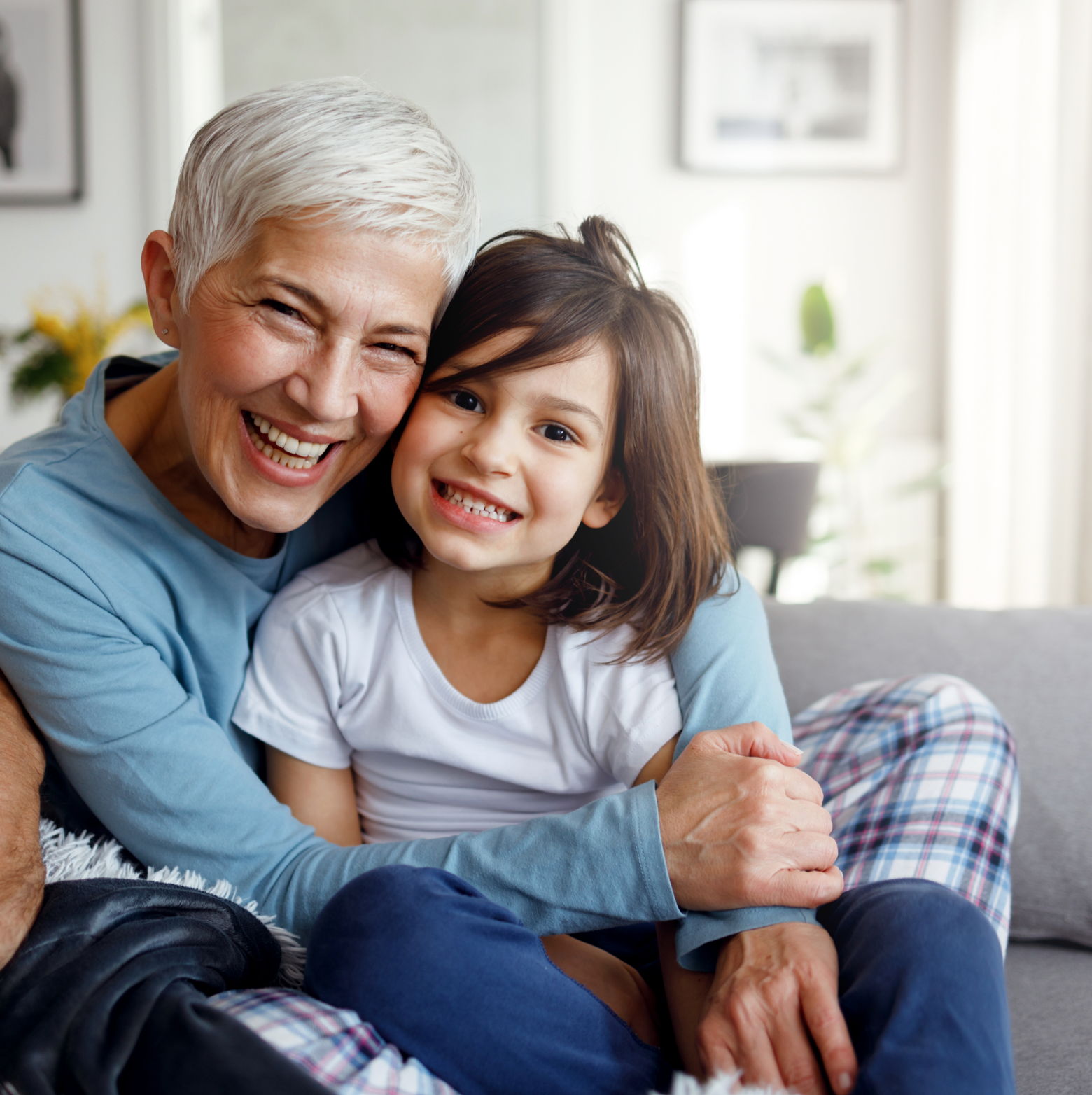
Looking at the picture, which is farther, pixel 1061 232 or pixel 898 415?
pixel 898 415

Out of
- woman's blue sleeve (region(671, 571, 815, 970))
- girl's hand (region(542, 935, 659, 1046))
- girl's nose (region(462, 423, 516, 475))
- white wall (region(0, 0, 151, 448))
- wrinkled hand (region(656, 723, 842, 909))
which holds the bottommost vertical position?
girl's hand (region(542, 935, 659, 1046))

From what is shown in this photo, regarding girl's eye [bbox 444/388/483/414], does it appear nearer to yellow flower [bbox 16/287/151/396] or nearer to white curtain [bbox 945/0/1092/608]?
yellow flower [bbox 16/287/151/396]

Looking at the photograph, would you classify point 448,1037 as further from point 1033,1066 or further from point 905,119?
point 905,119

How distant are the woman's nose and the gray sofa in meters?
0.82

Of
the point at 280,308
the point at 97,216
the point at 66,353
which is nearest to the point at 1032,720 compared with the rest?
the point at 280,308

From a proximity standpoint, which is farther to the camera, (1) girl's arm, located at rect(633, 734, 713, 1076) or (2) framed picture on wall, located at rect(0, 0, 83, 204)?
(2) framed picture on wall, located at rect(0, 0, 83, 204)

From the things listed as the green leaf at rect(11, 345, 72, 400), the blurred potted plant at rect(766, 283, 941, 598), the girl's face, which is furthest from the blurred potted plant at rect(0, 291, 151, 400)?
the blurred potted plant at rect(766, 283, 941, 598)

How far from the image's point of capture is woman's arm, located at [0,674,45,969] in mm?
907

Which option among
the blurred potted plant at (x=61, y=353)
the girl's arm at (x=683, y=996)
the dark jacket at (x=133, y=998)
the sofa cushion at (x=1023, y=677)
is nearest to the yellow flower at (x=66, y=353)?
the blurred potted plant at (x=61, y=353)

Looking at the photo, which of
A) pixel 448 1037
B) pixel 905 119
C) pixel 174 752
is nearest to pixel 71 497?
pixel 174 752

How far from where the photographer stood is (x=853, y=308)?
13.9 ft

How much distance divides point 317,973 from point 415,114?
0.85 metres

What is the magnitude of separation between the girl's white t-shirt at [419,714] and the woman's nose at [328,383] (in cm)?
30

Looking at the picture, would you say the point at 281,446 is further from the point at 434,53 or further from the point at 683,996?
the point at 434,53
